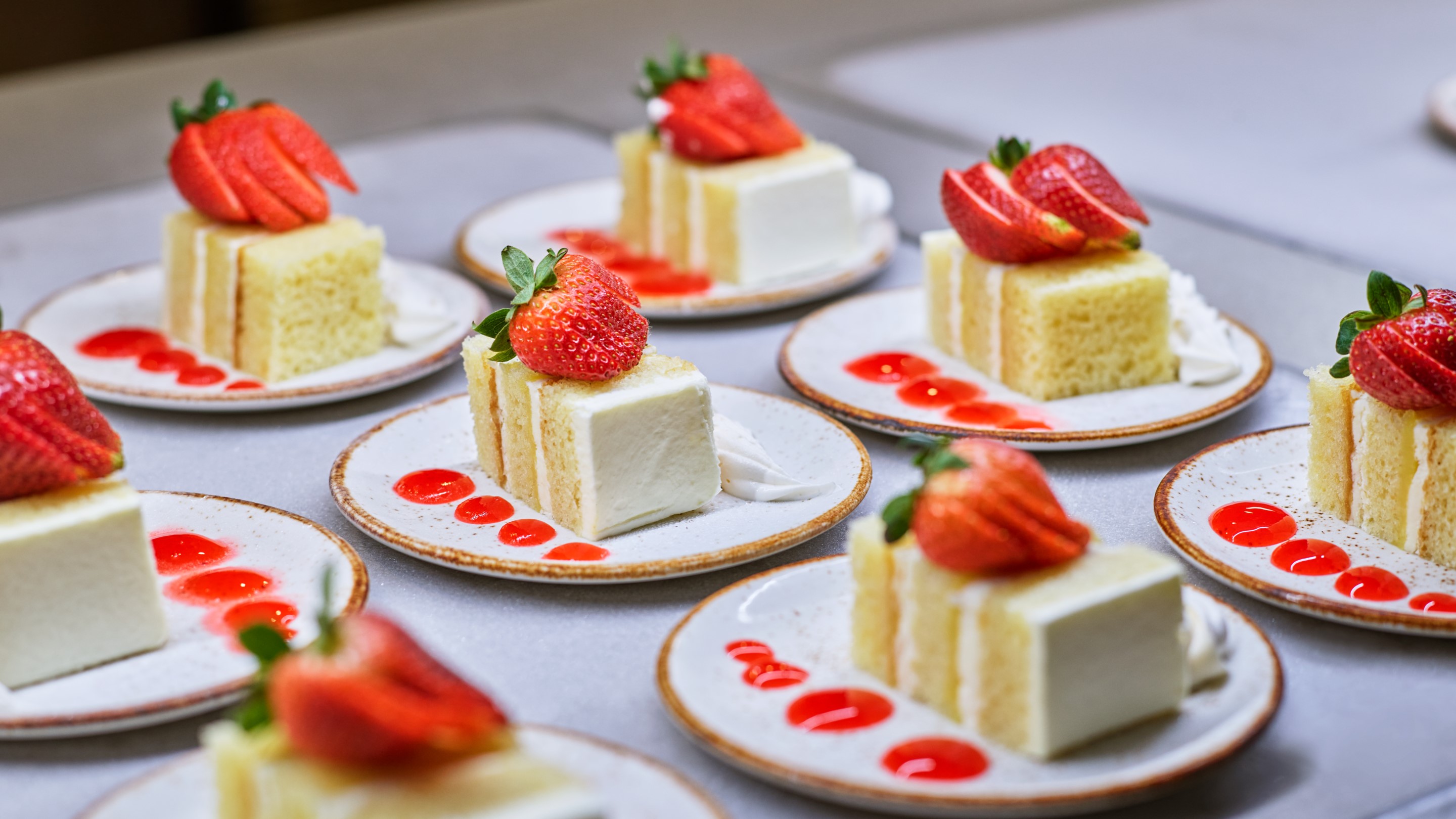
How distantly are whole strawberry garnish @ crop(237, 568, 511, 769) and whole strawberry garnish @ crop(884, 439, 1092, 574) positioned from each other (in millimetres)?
484

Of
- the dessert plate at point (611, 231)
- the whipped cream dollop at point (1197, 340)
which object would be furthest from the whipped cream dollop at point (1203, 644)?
the dessert plate at point (611, 231)

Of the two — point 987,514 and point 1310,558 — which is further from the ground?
point 987,514

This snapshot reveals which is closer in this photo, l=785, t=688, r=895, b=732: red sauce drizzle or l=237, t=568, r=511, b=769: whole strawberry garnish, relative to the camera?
l=237, t=568, r=511, b=769: whole strawberry garnish

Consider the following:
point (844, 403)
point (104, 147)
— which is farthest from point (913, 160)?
point (104, 147)

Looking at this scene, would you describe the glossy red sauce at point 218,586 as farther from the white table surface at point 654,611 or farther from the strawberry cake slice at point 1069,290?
the strawberry cake slice at point 1069,290

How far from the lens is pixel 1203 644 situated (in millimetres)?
1703

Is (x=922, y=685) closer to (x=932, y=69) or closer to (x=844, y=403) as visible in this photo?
(x=844, y=403)

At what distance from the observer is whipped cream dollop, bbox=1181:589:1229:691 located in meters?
1.69

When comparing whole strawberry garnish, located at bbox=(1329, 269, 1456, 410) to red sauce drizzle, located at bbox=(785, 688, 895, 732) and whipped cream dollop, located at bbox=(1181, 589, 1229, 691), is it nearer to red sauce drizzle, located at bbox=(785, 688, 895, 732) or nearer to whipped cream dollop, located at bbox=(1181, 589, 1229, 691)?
whipped cream dollop, located at bbox=(1181, 589, 1229, 691)

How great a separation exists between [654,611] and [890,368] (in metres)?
0.80

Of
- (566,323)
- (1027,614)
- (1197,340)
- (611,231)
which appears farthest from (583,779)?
(611,231)

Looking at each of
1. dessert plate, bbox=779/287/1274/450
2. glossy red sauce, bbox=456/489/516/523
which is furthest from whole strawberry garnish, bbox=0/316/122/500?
dessert plate, bbox=779/287/1274/450

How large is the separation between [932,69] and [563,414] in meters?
2.35

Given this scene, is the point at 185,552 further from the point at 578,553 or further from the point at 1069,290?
the point at 1069,290
